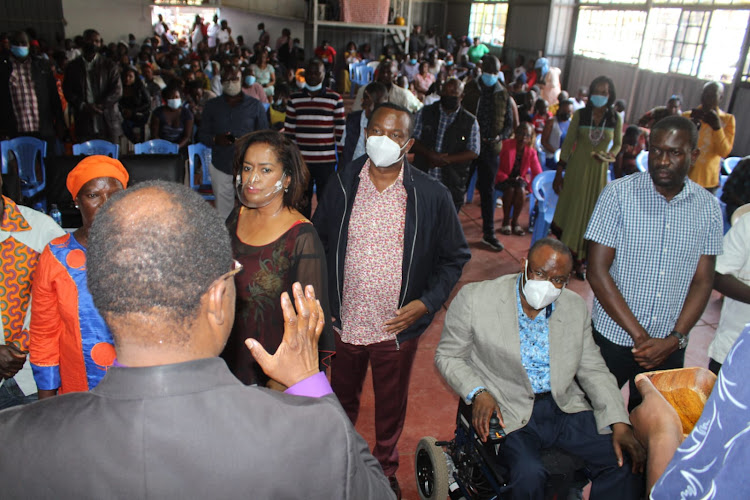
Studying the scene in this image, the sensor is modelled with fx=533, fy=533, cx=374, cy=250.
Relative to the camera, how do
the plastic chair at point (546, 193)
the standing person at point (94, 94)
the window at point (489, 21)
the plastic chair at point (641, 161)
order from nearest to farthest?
the plastic chair at point (546, 193) < the plastic chair at point (641, 161) < the standing person at point (94, 94) < the window at point (489, 21)

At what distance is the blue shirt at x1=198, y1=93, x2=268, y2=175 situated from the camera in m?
4.87

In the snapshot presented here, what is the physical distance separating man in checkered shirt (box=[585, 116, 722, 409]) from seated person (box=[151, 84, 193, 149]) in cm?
514

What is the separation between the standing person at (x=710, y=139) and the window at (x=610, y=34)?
28.0ft

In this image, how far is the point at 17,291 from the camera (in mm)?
2139

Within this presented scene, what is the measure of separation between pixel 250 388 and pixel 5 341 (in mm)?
1702

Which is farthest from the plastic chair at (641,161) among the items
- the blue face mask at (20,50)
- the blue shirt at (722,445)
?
the blue face mask at (20,50)

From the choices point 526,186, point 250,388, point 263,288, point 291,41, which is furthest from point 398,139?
point 291,41

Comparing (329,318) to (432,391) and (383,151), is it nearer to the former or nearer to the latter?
(383,151)

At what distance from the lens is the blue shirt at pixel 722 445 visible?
33.9 inches

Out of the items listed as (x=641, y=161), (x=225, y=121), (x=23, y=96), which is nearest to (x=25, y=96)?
(x=23, y=96)

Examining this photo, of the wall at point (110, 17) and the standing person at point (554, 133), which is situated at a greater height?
the wall at point (110, 17)

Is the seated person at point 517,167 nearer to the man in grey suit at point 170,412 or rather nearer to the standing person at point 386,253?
the standing person at point 386,253

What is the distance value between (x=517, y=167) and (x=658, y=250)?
3884mm

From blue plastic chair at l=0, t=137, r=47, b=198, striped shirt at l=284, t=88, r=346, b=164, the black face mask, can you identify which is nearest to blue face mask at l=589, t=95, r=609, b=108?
the black face mask
